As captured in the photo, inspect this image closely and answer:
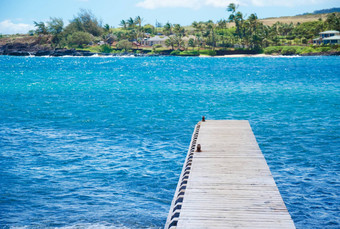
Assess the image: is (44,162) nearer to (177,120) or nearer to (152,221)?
(152,221)

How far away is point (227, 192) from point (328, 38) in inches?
7418

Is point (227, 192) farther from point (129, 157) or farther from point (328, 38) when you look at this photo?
point (328, 38)

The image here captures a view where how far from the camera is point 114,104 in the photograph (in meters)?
45.5

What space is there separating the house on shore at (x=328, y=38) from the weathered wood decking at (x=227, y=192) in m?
181

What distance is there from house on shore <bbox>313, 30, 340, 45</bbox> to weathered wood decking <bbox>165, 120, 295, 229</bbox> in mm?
180957

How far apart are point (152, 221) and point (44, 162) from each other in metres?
9.96

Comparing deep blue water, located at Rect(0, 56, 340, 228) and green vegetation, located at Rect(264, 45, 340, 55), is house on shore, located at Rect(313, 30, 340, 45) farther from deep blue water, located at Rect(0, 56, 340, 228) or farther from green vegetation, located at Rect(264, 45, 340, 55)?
deep blue water, located at Rect(0, 56, 340, 228)

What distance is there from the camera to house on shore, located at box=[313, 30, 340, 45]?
7121 inches

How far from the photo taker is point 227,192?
12.6 meters

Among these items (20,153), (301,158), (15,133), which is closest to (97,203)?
(20,153)

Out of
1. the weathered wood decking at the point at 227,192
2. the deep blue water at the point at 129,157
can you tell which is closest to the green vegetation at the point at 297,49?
the deep blue water at the point at 129,157

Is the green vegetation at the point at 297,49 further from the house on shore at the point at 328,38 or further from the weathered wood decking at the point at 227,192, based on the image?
the weathered wood decking at the point at 227,192

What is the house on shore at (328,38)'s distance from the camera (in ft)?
593

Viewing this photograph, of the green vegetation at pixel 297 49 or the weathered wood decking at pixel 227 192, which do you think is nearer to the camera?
the weathered wood decking at pixel 227 192
